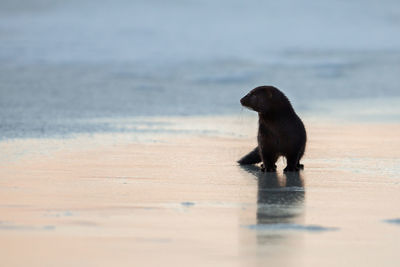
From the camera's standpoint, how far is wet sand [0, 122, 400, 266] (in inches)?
166

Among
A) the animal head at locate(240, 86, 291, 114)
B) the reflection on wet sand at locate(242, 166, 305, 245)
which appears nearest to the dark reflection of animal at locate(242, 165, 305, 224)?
the reflection on wet sand at locate(242, 166, 305, 245)

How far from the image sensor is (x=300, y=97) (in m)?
18.7

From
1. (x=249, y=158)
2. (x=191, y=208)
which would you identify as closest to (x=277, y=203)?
(x=191, y=208)

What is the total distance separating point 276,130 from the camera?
7.73 m

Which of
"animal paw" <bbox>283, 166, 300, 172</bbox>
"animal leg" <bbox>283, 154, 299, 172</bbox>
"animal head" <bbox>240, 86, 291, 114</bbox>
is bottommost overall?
"animal paw" <bbox>283, 166, 300, 172</bbox>

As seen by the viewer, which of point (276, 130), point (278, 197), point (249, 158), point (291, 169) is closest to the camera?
point (278, 197)

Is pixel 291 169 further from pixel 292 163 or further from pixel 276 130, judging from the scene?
pixel 276 130

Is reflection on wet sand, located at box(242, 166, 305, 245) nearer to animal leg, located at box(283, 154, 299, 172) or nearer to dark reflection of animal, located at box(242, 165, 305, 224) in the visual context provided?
dark reflection of animal, located at box(242, 165, 305, 224)

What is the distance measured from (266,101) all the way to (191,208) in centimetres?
254

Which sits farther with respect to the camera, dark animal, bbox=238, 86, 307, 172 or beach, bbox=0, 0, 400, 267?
dark animal, bbox=238, 86, 307, 172

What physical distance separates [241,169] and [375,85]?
1455 cm

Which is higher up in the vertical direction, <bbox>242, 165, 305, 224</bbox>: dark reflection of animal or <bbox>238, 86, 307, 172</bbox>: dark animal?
<bbox>238, 86, 307, 172</bbox>: dark animal

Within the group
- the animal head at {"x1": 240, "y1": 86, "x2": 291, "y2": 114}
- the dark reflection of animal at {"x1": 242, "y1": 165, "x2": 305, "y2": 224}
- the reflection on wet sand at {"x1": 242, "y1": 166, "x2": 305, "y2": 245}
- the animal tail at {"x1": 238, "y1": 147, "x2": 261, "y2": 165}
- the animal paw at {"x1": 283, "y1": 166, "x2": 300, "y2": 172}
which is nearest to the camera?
the reflection on wet sand at {"x1": 242, "y1": 166, "x2": 305, "y2": 245}

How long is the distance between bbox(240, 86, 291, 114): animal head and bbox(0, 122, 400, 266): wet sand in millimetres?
556
